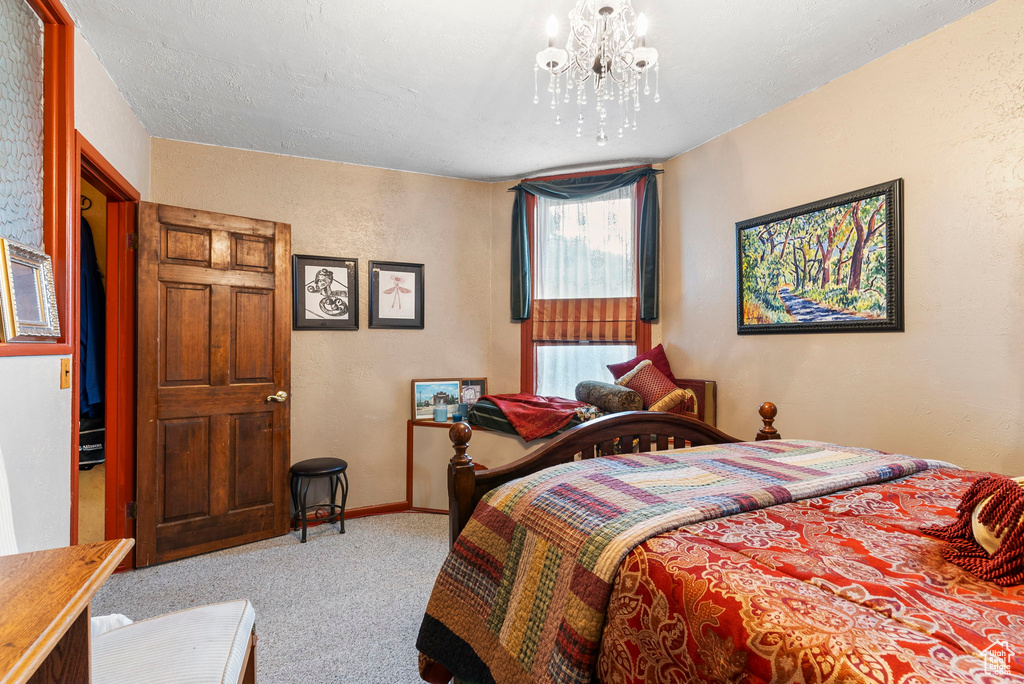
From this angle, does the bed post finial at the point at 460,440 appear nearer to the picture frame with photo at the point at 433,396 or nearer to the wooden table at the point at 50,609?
the wooden table at the point at 50,609

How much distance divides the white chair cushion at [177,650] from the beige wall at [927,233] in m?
2.72

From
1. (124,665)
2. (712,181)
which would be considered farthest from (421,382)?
(124,665)

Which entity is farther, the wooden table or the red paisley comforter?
the red paisley comforter

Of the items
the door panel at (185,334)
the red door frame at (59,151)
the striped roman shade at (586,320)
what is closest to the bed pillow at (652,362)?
the striped roman shade at (586,320)

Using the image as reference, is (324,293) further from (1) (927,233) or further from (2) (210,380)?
(1) (927,233)

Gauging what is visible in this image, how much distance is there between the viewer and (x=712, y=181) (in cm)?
331

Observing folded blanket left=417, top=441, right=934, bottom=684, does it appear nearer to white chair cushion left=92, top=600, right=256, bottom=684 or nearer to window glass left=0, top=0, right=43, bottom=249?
white chair cushion left=92, top=600, right=256, bottom=684

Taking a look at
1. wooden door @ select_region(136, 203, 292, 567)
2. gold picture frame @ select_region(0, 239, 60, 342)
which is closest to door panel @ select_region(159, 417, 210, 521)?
wooden door @ select_region(136, 203, 292, 567)

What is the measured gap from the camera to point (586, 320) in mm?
3873

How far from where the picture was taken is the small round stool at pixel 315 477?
327 centimetres

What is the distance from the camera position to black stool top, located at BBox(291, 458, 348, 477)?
3.27 m

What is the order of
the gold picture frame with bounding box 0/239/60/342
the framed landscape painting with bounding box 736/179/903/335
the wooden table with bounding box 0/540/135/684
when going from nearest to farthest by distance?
the wooden table with bounding box 0/540/135/684
the gold picture frame with bounding box 0/239/60/342
the framed landscape painting with bounding box 736/179/903/335

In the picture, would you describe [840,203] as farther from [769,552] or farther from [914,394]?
[769,552]

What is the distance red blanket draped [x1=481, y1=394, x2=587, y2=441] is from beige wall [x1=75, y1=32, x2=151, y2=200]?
8.42 ft
